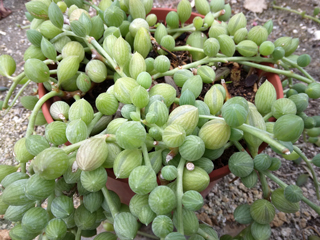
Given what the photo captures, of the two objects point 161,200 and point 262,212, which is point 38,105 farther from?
point 262,212

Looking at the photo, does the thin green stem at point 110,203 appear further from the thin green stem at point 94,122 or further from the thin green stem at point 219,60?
the thin green stem at point 219,60

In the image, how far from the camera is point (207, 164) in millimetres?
529

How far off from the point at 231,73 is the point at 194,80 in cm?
27

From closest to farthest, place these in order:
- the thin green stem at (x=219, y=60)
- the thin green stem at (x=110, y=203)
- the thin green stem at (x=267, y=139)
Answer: the thin green stem at (x=267, y=139) < the thin green stem at (x=110, y=203) < the thin green stem at (x=219, y=60)

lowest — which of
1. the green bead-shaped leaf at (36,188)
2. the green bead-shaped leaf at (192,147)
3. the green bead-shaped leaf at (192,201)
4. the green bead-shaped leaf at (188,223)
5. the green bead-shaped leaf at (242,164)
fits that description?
the green bead-shaped leaf at (36,188)

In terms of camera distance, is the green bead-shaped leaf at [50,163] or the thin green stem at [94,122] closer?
the green bead-shaped leaf at [50,163]

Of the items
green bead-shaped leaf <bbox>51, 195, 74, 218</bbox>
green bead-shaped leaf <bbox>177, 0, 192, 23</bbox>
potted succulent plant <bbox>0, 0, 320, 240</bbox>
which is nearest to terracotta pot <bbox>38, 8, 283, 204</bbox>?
potted succulent plant <bbox>0, 0, 320, 240</bbox>

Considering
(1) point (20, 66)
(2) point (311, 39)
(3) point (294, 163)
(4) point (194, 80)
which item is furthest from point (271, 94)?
(1) point (20, 66)

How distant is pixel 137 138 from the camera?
18.1 inches

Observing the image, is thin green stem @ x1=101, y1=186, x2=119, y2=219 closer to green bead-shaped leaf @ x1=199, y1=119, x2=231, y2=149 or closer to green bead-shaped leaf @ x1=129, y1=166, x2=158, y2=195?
green bead-shaped leaf @ x1=129, y1=166, x2=158, y2=195

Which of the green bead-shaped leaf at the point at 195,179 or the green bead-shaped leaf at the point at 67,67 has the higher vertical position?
the green bead-shaped leaf at the point at 67,67

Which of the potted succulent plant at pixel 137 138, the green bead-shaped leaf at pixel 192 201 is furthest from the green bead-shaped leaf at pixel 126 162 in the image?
the green bead-shaped leaf at pixel 192 201

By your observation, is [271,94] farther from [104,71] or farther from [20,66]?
[20,66]

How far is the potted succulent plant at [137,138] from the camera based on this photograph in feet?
1.53
